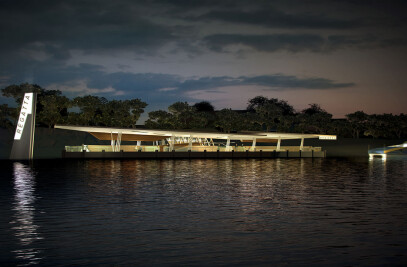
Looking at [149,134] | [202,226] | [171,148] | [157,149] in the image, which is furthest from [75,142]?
[202,226]

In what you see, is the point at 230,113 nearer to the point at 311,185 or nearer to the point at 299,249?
the point at 311,185

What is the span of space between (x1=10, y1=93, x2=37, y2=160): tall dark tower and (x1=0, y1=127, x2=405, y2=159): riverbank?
23781 millimetres

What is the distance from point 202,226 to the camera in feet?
46.2

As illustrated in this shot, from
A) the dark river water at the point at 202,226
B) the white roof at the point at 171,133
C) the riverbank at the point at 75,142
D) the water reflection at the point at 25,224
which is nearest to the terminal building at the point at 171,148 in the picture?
the white roof at the point at 171,133

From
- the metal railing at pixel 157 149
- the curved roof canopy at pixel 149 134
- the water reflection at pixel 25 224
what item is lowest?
the water reflection at pixel 25 224

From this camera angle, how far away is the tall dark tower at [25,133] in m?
53.0

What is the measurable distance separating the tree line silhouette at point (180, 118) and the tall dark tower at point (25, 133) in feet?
146

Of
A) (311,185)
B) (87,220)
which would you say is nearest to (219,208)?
(87,220)

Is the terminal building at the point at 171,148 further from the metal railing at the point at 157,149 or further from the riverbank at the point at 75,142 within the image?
the riverbank at the point at 75,142

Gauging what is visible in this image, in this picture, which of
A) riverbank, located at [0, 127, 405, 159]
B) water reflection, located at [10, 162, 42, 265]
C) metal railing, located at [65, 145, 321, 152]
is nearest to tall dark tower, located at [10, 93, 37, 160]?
metal railing, located at [65, 145, 321, 152]

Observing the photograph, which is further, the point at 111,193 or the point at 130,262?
the point at 111,193

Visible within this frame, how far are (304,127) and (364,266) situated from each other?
117 m

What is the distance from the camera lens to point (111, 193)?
73.4 feet

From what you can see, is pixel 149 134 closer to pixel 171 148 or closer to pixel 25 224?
pixel 171 148
